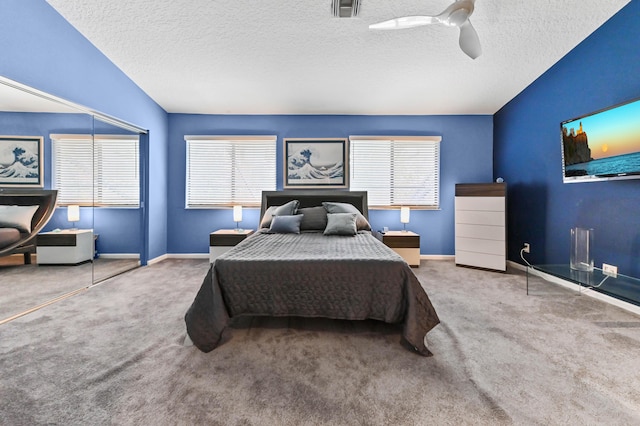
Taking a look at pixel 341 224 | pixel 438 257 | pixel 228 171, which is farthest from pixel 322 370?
pixel 228 171

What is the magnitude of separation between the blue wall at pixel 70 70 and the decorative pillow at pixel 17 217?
1.13 m

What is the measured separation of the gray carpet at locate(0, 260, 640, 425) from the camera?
4.12 ft

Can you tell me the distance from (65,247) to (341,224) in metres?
3.17

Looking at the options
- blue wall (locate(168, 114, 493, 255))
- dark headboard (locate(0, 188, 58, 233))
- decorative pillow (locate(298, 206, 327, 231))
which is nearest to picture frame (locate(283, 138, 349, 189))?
blue wall (locate(168, 114, 493, 255))

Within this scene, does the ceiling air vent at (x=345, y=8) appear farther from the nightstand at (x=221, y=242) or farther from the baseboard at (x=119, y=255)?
the baseboard at (x=119, y=255)

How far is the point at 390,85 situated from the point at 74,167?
402 cm

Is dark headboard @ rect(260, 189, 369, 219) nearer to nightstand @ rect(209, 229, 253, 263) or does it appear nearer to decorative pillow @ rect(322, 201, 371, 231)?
decorative pillow @ rect(322, 201, 371, 231)

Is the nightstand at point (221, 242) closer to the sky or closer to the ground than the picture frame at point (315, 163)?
closer to the ground

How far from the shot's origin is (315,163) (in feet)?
15.0

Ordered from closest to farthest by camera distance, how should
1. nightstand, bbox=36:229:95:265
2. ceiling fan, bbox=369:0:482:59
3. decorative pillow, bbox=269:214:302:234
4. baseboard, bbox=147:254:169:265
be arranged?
ceiling fan, bbox=369:0:482:59, nightstand, bbox=36:229:95:265, decorative pillow, bbox=269:214:302:234, baseboard, bbox=147:254:169:265

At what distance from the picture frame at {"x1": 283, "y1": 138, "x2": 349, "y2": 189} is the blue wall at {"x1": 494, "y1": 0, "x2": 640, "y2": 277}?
8.73 ft

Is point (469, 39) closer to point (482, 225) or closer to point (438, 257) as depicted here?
point (482, 225)

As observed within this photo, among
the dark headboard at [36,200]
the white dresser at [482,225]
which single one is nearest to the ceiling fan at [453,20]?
the white dresser at [482,225]

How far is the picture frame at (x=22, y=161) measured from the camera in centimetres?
221
